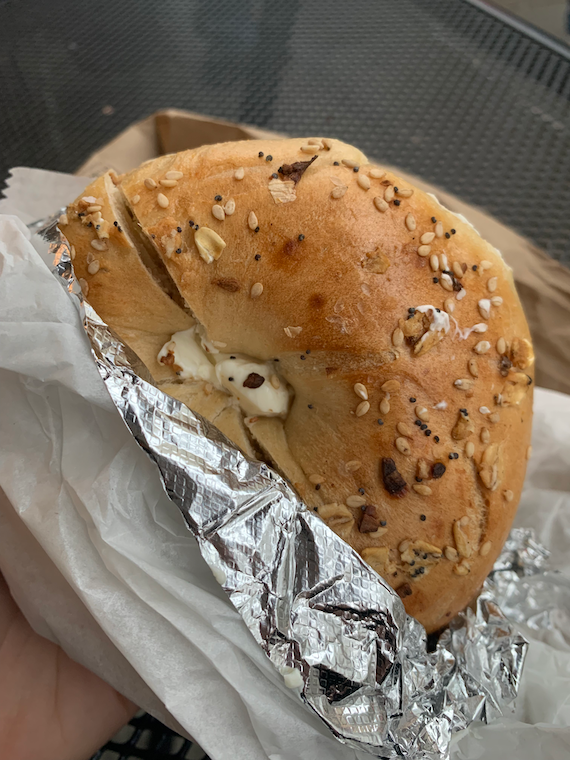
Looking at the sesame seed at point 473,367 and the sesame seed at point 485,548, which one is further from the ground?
the sesame seed at point 473,367

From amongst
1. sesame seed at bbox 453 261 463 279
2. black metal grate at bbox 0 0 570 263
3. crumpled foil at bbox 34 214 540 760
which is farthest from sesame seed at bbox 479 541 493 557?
black metal grate at bbox 0 0 570 263

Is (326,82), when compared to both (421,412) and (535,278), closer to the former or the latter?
(535,278)

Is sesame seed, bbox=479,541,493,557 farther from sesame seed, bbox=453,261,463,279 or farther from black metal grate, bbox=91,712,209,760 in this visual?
black metal grate, bbox=91,712,209,760

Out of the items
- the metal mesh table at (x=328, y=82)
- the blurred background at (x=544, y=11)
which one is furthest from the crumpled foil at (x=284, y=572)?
A: the blurred background at (x=544, y=11)

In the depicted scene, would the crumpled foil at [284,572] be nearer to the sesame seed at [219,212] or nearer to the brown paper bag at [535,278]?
the sesame seed at [219,212]

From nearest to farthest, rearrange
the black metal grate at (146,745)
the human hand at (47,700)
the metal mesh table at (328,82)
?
the human hand at (47,700)
the black metal grate at (146,745)
the metal mesh table at (328,82)

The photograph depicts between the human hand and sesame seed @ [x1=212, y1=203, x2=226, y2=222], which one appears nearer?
sesame seed @ [x1=212, y1=203, x2=226, y2=222]

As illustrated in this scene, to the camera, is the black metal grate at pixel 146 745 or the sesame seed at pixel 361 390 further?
the black metal grate at pixel 146 745
